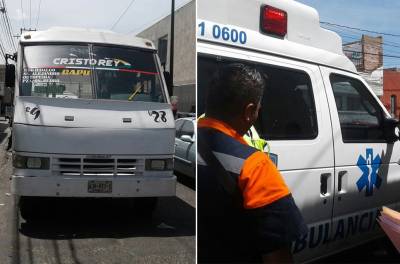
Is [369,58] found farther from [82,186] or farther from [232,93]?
[82,186]

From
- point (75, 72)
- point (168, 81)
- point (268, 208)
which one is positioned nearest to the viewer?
point (268, 208)

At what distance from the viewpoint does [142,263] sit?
14.7 ft

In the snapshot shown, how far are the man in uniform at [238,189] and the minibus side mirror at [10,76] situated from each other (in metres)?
5.26

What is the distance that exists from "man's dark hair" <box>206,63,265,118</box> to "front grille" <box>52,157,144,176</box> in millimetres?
3733

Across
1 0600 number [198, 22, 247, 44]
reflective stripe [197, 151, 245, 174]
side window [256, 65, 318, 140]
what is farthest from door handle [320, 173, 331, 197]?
reflective stripe [197, 151, 245, 174]

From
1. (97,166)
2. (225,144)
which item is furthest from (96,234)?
(225,144)

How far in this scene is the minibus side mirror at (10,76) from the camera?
6324 mm

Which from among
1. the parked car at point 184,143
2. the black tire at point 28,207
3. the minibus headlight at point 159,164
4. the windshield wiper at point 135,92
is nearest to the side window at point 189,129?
the parked car at point 184,143

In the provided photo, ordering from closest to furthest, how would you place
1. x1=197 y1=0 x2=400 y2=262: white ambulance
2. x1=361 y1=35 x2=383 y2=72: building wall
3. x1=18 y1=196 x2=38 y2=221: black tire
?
x1=197 y1=0 x2=400 y2=262: white ambulance, x1=361 y1=35 x2=383 y2=72: building wall, x1=18 y1=196 x2=38 y2=221: black tire

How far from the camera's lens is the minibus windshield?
570 cm

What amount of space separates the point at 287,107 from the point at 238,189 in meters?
0.93

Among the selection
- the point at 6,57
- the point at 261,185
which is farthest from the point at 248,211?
the point at 6,57

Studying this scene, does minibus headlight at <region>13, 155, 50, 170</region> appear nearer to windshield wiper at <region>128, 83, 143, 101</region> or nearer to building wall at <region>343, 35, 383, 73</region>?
windshield wiper at <region>128, 83, 143, 101</region>

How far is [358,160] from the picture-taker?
283 cm
